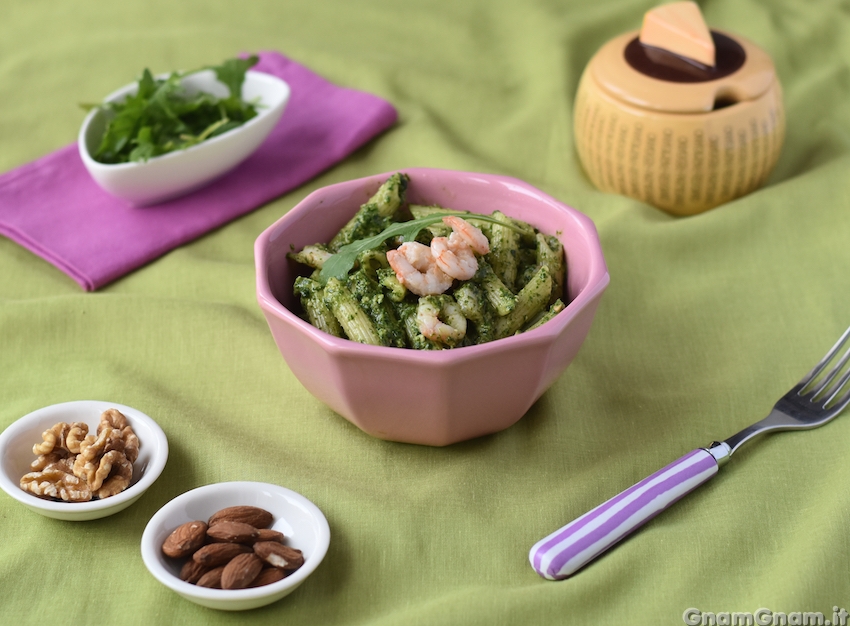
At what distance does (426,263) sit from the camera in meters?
1.17

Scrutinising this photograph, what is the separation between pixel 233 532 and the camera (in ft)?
3.38

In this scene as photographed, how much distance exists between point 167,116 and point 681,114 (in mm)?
999

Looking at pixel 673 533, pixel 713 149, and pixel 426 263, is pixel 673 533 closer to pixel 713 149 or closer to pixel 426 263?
pixel 426 263

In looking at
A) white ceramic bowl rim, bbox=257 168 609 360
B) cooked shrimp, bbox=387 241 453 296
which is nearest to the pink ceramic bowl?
white ceramic bowl rim, bbox=257 168 609 360

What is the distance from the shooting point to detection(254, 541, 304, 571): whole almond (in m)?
1.01

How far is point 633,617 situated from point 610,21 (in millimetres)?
1723

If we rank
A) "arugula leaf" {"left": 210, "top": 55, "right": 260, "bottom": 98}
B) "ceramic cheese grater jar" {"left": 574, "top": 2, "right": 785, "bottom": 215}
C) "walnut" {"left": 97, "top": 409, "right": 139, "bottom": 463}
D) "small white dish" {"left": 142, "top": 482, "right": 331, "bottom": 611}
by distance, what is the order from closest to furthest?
"small white dish" {"left": 142, "top": 482, "right": 331, "bottom": 611} < "walnut" {"left": 97, "top": 409, "right": 139, "bottom": 463} < "ceramic cheese grater jar" {"left": 574, "top": 2, "right": 785, "bottom": 215} < "arugula leaf" {"left": 210, "top": 55, "right": 260, "bottom": 98}

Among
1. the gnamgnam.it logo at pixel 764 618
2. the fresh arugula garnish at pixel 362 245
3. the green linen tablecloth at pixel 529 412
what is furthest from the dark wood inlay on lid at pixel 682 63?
the gnamgnam.it logo at pixel 764 618

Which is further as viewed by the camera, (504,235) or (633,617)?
(504,235)

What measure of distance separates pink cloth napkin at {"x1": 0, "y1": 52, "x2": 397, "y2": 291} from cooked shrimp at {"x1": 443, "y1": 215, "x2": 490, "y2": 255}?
0.71 m

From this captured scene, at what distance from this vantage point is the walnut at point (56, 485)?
1.11m

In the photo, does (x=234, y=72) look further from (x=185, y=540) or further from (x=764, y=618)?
(x=764, y=618)

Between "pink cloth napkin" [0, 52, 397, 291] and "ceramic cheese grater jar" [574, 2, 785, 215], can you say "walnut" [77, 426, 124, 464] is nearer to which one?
"pink cloth napkin" [0, 52, 397, 291]

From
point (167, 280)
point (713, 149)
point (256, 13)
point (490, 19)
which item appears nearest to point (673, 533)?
point (713, 149)
